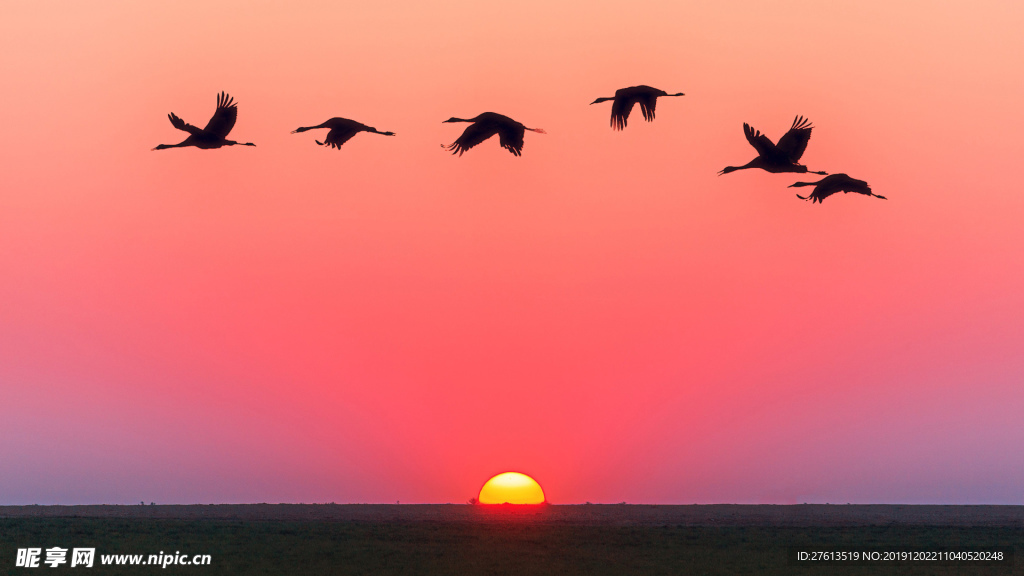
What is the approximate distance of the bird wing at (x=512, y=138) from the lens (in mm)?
19719

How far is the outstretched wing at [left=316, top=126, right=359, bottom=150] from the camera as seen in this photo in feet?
68.4

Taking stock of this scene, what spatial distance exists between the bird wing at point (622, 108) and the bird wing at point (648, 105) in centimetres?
16

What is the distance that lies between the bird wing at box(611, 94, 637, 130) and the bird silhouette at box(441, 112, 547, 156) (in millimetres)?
1713

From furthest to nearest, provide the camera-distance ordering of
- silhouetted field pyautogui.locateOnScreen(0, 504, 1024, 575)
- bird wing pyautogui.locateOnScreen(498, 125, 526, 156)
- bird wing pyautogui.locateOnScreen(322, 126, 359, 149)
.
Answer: silhouetted field pyautogui.locateOnScreen(0, 504, 1024, 575), bird wing pyautogui.locateOnScreen(322, 126, 359, 149), bird wing pyautogui.locateOnScreen(498, 125, 526, 156)

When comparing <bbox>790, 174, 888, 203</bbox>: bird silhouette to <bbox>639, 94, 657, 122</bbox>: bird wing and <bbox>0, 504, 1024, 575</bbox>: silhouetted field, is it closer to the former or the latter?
<bbox>639, 94, 657, 122</bbox>: bird wing

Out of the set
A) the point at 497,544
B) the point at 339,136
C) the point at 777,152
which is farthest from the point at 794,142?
the point at 497,544

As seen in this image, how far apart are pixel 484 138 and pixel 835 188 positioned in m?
6.43

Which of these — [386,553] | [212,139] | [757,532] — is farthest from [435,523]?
[212,139]

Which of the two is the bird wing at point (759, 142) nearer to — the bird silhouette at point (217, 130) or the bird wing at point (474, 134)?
the bird wing at point (474, 134)

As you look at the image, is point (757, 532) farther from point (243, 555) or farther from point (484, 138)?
point (484, 138)

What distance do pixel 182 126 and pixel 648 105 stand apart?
8.27m

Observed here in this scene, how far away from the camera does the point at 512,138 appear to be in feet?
65.3

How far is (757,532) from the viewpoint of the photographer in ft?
243

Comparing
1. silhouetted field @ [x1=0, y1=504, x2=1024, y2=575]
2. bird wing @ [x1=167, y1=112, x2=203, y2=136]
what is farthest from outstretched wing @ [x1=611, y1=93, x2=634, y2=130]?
silhouetted field @ [x1=0, y1=504, x2=1024, y2=575]
